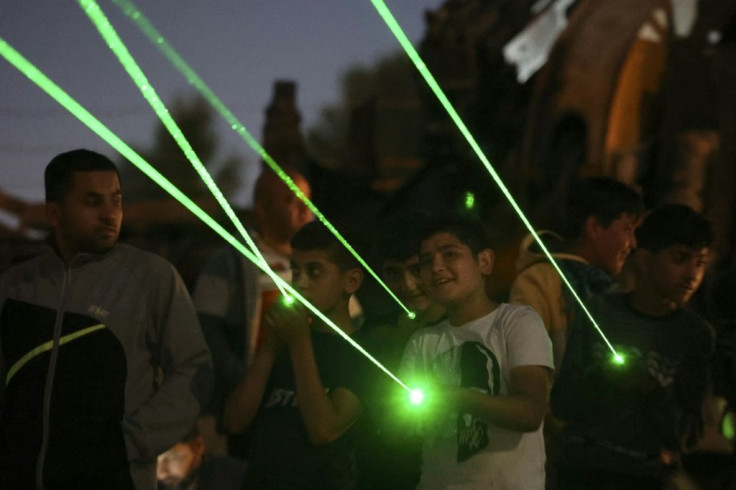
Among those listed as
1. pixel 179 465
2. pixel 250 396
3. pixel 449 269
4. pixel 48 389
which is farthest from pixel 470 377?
pixel 179 465

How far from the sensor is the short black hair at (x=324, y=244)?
192 inches

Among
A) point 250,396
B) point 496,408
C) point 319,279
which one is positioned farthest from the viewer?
point 319,279

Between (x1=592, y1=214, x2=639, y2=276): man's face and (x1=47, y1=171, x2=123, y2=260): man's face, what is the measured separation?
2264 millimetres

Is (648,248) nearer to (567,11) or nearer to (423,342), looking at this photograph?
(423,342)

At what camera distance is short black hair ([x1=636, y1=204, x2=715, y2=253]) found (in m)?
5.07

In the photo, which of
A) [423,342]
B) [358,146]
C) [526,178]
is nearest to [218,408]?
[423,342]

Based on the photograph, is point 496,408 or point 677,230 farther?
point 677,230

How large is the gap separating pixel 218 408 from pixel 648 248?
2.65m

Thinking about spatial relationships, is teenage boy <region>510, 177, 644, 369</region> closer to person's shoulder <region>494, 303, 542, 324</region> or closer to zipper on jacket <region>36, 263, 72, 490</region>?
person's shoulder <region>494, 303, 542, 324</region>

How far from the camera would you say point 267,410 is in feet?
15.1

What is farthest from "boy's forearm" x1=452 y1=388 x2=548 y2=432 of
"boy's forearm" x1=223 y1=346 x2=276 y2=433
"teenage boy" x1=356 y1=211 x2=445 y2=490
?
"boy's forearm" x1=223 y1=346 x2=276 y2=433

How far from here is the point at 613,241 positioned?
556 centimetres

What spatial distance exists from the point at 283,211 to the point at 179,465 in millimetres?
1490

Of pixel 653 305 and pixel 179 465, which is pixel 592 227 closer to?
pixel 653 305
